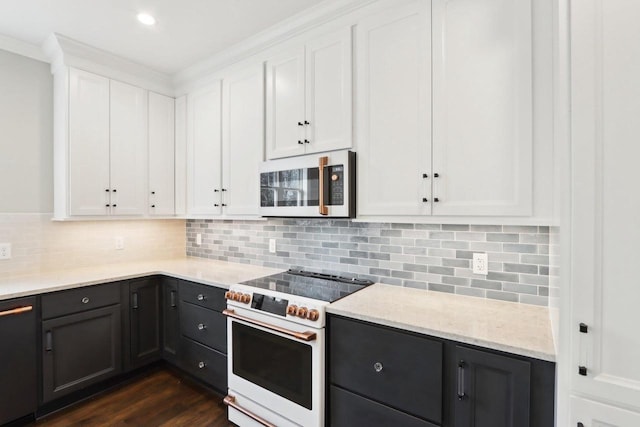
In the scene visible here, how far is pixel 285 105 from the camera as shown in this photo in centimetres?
223

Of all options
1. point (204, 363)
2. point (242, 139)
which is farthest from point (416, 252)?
point (204, 363)

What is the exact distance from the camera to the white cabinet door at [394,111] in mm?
1682

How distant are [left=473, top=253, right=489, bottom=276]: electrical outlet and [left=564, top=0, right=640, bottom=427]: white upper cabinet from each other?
0.78 meters

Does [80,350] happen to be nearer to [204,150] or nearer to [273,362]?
[273,362]

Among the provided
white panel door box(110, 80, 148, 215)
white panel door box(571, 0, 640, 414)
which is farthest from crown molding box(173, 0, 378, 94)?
white panel door box(571, 0, 640, 414)

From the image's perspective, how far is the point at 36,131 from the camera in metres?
2.53

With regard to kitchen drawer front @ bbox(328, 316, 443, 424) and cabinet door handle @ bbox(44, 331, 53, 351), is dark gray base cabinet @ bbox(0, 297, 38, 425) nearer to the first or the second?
cabinet door handle @ bbox(44, 331, 53, 351)

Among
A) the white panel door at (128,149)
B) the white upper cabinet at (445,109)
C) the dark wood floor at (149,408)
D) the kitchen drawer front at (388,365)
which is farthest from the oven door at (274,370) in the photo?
the white panel door at (128,149)

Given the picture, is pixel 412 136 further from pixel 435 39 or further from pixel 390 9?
pixel 390 9

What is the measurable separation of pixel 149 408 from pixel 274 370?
1114mm

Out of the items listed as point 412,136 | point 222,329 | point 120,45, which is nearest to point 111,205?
point 120,45

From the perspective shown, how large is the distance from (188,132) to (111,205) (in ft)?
2.98

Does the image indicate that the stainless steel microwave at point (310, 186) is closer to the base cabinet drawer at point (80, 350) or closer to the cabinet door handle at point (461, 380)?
the cabinet door handle at point (461, 380)

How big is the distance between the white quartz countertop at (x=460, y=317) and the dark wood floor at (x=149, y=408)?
1.32 m
